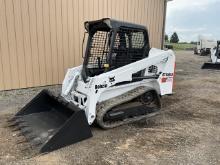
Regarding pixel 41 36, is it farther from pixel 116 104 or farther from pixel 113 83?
pixel 116 104

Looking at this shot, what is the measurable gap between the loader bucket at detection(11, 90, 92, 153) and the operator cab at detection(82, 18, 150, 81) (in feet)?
2.47

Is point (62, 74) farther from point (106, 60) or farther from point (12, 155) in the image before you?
point (12, 155)

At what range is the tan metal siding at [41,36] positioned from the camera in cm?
643

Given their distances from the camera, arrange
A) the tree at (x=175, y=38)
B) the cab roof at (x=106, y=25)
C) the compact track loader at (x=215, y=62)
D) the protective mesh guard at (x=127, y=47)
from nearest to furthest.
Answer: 1. the cab roof at (x=106, y=25)
2. the protective mesh guard at (x=127, y=47)
3. the compact track loader at (x=215, y=62)
4. the tree at (x=175, y=38)

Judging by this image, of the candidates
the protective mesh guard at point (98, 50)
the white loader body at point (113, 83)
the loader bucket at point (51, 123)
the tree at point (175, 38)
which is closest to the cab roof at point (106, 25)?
the protective mesh guard at point (98, 50)

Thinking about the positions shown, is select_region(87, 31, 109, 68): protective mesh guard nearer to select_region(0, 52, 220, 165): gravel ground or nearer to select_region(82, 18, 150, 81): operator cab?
select_region(82, 18, 150, 81): operator cab

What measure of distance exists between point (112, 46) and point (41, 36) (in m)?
3.43

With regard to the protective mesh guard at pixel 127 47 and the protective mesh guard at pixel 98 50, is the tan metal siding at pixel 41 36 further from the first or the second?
the protective mesh guard at pixel 127 47

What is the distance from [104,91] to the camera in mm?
4191


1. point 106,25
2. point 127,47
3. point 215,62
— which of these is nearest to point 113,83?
point 127,47

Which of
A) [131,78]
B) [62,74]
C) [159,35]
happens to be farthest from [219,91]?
[62,74]

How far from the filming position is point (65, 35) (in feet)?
24.0

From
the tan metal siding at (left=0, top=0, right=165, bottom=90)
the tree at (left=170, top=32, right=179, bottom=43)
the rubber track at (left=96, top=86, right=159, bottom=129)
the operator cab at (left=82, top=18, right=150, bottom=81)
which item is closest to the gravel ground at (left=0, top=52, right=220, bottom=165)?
the rubber track at (left=96, top=86, right=159, bottom=129)

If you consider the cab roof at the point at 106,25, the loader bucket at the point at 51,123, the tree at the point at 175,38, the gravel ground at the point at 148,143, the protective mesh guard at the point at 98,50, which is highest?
the tree at the point at 175,38
